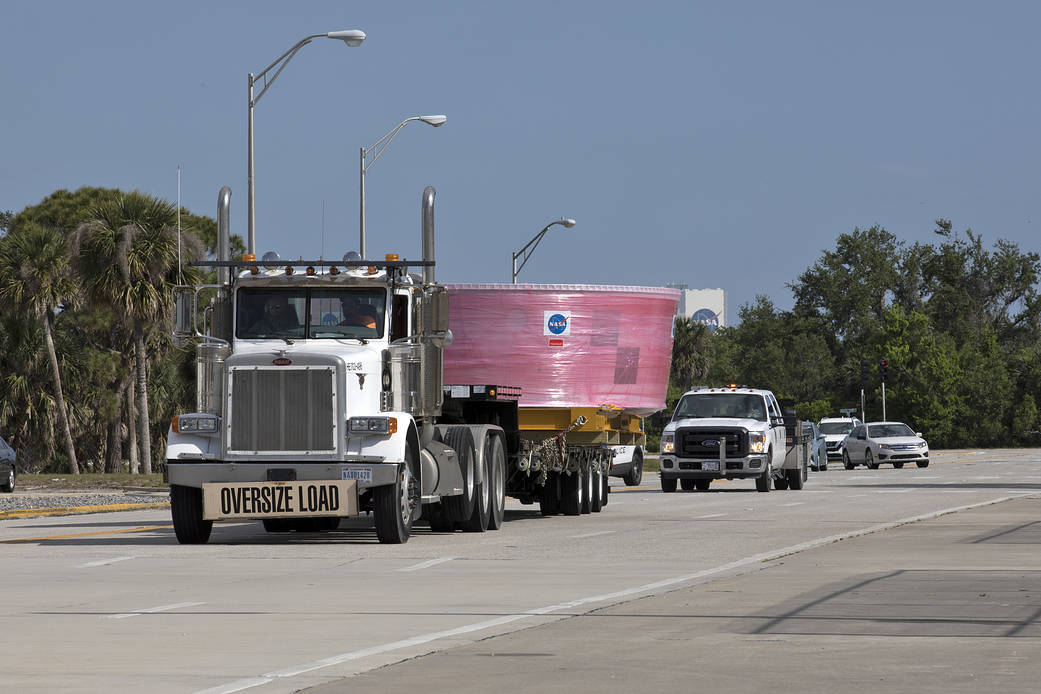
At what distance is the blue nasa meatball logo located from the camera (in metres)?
26.3

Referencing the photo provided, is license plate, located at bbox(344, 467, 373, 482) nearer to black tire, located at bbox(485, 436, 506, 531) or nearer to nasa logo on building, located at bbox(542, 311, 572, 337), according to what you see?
black tire, located at bbox(485, 436, 506, 531)

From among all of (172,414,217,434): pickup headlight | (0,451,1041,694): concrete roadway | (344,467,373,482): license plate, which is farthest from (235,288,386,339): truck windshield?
(0,451,1041,694): concrete roadway

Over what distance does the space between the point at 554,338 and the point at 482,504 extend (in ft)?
13.2

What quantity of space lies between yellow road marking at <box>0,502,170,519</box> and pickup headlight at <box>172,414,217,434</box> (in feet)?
31.4

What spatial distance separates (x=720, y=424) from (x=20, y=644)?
89.6 ft

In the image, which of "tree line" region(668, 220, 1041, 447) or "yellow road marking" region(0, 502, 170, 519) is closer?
"yellow road marking" region(0, 502, 170, 519)

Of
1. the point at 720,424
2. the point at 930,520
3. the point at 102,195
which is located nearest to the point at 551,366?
the point at 930,520

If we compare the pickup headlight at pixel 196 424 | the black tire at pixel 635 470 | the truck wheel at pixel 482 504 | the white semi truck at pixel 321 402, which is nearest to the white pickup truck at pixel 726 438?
the black tire at pixel 635 470

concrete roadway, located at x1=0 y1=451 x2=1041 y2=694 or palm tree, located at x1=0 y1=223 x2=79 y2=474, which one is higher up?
palm tree, located at x1=0 y1=223 x2=79 y2=474

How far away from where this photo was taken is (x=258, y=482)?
66.2 ft

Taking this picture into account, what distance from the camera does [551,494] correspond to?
92.6ft

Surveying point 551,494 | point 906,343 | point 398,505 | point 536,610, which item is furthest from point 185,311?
point 906,343

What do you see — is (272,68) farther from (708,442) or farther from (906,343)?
(906,343)

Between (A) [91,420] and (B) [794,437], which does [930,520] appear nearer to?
(B) [794,437]
